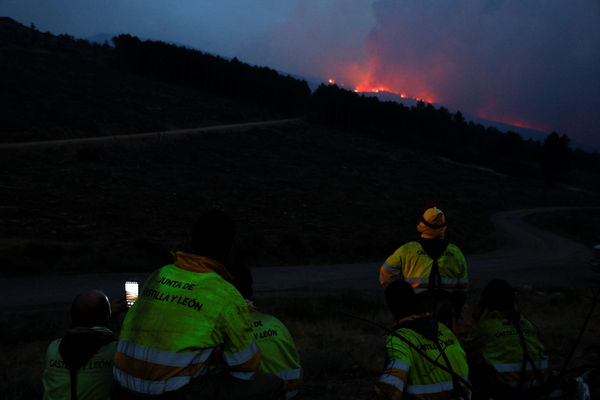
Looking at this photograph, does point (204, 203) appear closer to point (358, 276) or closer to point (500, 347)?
point (358, 276)

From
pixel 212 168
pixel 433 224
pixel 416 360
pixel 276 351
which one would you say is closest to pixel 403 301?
pixel 416 360

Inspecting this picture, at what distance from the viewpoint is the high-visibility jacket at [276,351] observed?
3129 millimetres

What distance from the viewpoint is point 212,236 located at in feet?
7.74

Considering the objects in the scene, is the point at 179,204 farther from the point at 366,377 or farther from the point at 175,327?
the point at 175,327

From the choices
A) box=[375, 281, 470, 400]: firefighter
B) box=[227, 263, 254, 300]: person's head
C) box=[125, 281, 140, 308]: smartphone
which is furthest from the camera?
box=[227, 263, 254, 300]: person's head

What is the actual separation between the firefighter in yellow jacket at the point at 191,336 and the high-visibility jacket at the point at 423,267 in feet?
7.85

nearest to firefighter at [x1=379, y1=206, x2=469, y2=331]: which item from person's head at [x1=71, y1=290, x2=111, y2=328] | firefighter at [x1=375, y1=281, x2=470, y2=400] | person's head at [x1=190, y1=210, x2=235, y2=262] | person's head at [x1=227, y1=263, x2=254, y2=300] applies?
firefighter at [x1=375, y1=281, x2=470, y2=400]

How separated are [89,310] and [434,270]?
10.7 ft

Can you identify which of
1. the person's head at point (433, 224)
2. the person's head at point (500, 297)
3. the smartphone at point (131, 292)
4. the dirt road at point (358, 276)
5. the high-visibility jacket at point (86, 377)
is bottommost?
the dirt road at point (358, 276)

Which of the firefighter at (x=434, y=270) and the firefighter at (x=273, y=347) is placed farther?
the firefighter at (x=434, y=270)

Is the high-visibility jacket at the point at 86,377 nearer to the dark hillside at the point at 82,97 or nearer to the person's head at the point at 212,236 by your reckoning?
the person's head at the point at 212,236

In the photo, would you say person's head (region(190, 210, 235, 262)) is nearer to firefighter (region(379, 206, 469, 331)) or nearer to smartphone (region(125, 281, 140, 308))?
smartphone (region(125, 281, 140, 308))

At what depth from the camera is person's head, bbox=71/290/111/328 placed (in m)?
2.56

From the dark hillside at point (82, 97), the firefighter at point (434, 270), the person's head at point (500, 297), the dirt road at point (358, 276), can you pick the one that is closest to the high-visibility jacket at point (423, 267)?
the firefighter at point (434, 270)
